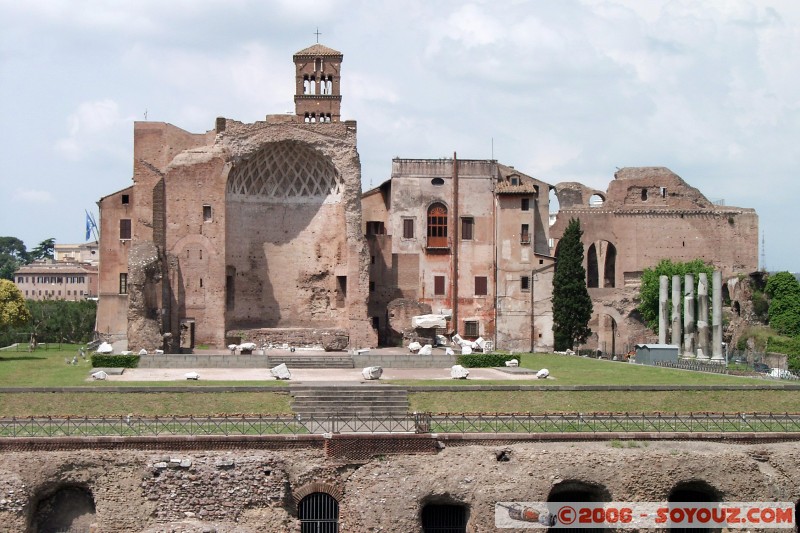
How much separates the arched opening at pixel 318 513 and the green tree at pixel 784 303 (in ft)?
134

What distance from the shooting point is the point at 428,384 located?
1626 inches

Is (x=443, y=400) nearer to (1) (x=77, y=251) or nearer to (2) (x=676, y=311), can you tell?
(2) (x=676, y=311)

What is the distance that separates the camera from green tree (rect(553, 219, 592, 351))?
63219 millimetres

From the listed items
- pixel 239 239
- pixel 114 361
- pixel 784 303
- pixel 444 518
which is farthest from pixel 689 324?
pixel 444 518

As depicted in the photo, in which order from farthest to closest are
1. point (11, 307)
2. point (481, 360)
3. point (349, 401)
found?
point (11, 307) → point (481, 360) → point (349, 401)

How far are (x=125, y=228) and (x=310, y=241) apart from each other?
9.99 m

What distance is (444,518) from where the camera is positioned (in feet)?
108

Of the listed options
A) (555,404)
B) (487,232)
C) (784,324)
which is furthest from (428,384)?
(784,324)

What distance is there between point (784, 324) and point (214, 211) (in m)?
33.1

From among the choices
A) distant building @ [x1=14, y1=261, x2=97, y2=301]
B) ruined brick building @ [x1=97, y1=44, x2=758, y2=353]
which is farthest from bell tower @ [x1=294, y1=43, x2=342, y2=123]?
distant building @ [x1=14, y1=261, x2=97, y2=301]

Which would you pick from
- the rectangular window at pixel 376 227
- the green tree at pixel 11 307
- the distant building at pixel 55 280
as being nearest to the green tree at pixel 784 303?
the rectangular window at pixel 376 227

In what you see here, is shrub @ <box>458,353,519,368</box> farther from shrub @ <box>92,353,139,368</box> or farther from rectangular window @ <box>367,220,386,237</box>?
rectangular window @ <box>367,220,386,237</box>

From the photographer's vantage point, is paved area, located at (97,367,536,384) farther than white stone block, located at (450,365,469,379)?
No

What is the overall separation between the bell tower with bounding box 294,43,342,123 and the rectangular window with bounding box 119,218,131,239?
12.2 meters
